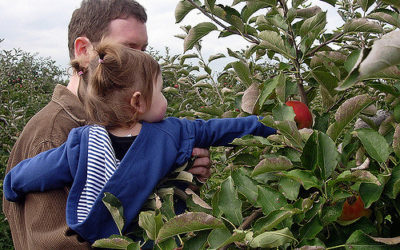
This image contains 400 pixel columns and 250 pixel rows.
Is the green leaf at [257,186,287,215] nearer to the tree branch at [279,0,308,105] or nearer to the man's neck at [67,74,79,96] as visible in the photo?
the tree branch at [279,0,308,105]

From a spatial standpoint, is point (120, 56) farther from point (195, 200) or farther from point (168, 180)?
point (195, 200)

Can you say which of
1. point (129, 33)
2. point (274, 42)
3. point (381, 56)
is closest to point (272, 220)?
point (381, 56)

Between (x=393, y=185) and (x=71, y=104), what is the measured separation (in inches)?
41.0

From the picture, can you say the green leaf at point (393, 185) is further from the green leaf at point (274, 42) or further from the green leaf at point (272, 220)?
the green leaf at point (274, 42)

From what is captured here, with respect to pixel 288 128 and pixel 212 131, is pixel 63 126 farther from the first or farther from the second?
pixel 288 128

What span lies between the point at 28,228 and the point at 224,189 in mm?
726

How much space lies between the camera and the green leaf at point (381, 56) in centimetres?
37

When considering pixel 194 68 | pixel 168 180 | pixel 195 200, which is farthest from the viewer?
pixel 194 68

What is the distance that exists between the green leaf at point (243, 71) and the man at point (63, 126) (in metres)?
0.24

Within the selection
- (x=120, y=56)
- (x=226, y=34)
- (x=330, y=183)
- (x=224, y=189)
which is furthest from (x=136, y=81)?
(x=330, y=183)

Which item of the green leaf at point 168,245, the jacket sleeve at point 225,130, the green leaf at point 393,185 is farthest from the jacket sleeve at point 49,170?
the green leaf at point 393,185

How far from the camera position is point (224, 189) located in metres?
0.77

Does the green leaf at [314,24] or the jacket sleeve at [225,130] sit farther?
the jacket sleeve at [225,130]

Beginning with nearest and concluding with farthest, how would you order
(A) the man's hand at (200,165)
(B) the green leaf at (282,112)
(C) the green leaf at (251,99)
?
(B) the green leaf at (282,112) < (C) the green leaf at (251,99) < (A) the man's hand at (200,165)
